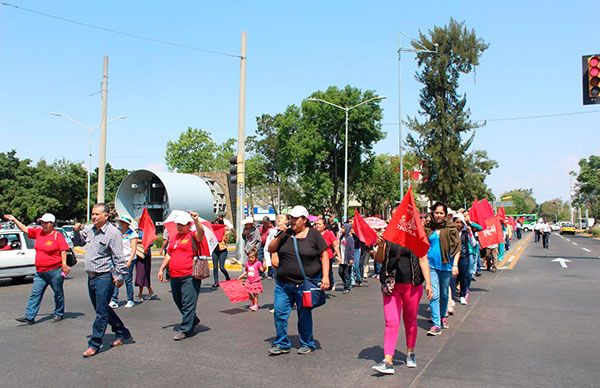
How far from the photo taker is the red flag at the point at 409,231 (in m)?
6.29

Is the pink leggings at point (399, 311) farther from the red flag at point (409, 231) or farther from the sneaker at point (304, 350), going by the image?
the sneaker at point (304, 350)

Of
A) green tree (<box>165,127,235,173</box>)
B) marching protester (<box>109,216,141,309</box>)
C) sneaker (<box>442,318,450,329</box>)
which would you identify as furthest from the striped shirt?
green tree (<box>165,127,235,173</box>)

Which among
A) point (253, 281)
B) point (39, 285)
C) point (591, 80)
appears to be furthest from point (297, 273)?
point (591, 80)

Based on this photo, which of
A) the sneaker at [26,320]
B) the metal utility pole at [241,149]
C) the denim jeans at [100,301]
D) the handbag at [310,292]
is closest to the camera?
the handbag at [310,292]

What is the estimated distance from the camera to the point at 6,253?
49.0 ft

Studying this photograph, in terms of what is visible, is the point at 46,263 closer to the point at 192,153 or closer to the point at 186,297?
the point at 186,297

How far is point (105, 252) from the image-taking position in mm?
7309

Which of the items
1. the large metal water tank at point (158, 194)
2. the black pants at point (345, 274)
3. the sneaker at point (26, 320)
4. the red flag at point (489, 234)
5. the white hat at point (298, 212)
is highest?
the large metal water tank at point (158, 194)

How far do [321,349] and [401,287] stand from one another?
1522 millimetres

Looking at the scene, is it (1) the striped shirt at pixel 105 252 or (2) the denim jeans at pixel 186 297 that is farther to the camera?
(2) the denim jeans at pixel 186 297

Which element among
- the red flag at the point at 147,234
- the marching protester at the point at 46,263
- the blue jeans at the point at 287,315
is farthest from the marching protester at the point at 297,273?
the red flag at the point at 147,234

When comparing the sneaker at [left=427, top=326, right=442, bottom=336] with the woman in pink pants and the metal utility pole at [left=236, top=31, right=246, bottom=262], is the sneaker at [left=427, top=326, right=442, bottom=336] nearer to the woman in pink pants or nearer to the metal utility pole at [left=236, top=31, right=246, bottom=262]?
the woman in pink pants

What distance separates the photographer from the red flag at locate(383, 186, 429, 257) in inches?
248

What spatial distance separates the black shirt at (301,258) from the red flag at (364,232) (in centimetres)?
648
